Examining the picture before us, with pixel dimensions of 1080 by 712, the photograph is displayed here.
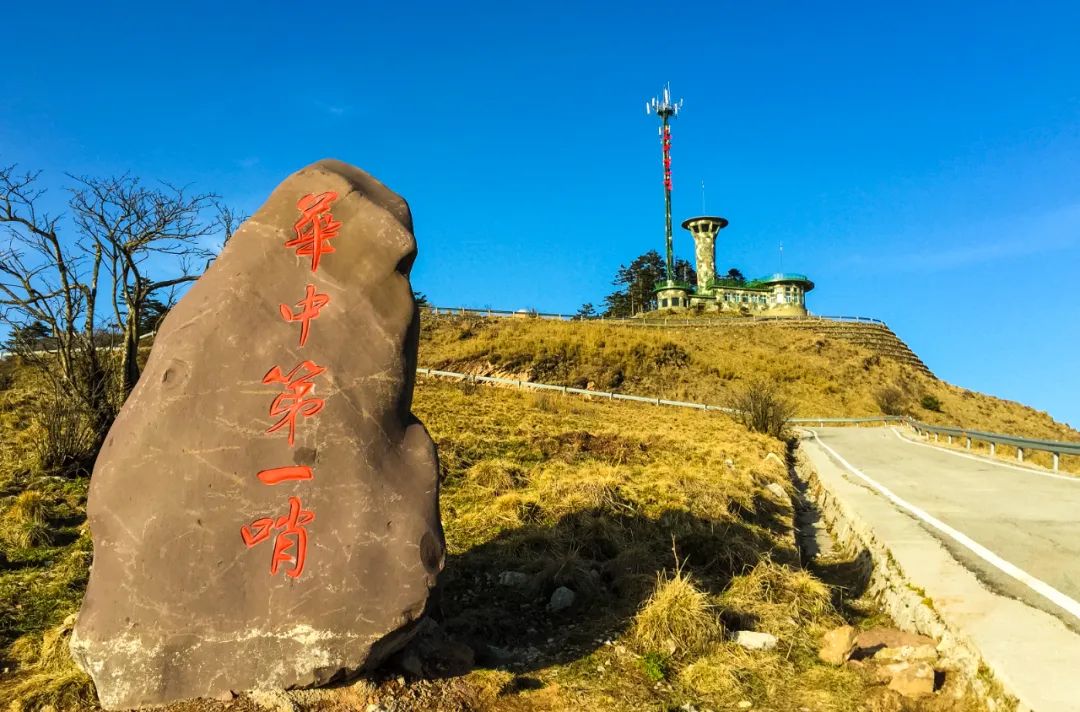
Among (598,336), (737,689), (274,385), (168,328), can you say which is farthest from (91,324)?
(598,336)

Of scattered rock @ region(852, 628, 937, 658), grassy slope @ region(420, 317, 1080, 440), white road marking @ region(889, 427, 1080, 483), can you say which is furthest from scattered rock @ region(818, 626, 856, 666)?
grassy slope @ region(420, 317, 1080, 440)

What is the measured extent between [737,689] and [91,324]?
411 inches

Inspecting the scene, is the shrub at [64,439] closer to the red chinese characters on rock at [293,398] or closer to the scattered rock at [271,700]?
the red chinese characters on rock at [293,398]

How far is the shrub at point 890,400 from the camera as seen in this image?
40938 millimetres

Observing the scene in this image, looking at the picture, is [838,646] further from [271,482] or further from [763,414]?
[763,414]

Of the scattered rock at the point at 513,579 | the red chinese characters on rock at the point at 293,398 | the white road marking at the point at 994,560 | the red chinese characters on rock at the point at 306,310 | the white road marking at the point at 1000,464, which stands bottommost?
the scattered rock at the point at 513,579

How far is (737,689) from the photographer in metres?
4.61

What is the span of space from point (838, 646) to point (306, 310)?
4420mm

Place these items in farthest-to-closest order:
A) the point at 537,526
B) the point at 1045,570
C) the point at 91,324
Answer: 1. the point at 91,324
2. the point at 537,526
3. the point at 1045,570

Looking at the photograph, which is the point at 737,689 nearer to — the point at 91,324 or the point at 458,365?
the point at 91,324

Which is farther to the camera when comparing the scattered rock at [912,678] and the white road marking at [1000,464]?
the white road marking at [1000,464]

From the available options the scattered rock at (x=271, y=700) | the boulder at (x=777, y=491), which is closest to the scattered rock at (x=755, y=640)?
the scattered rock at (x=271, y=700)

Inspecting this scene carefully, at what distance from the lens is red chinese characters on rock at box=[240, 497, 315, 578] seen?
172 inches

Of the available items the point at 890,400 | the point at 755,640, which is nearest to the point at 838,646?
the point at 755,640
